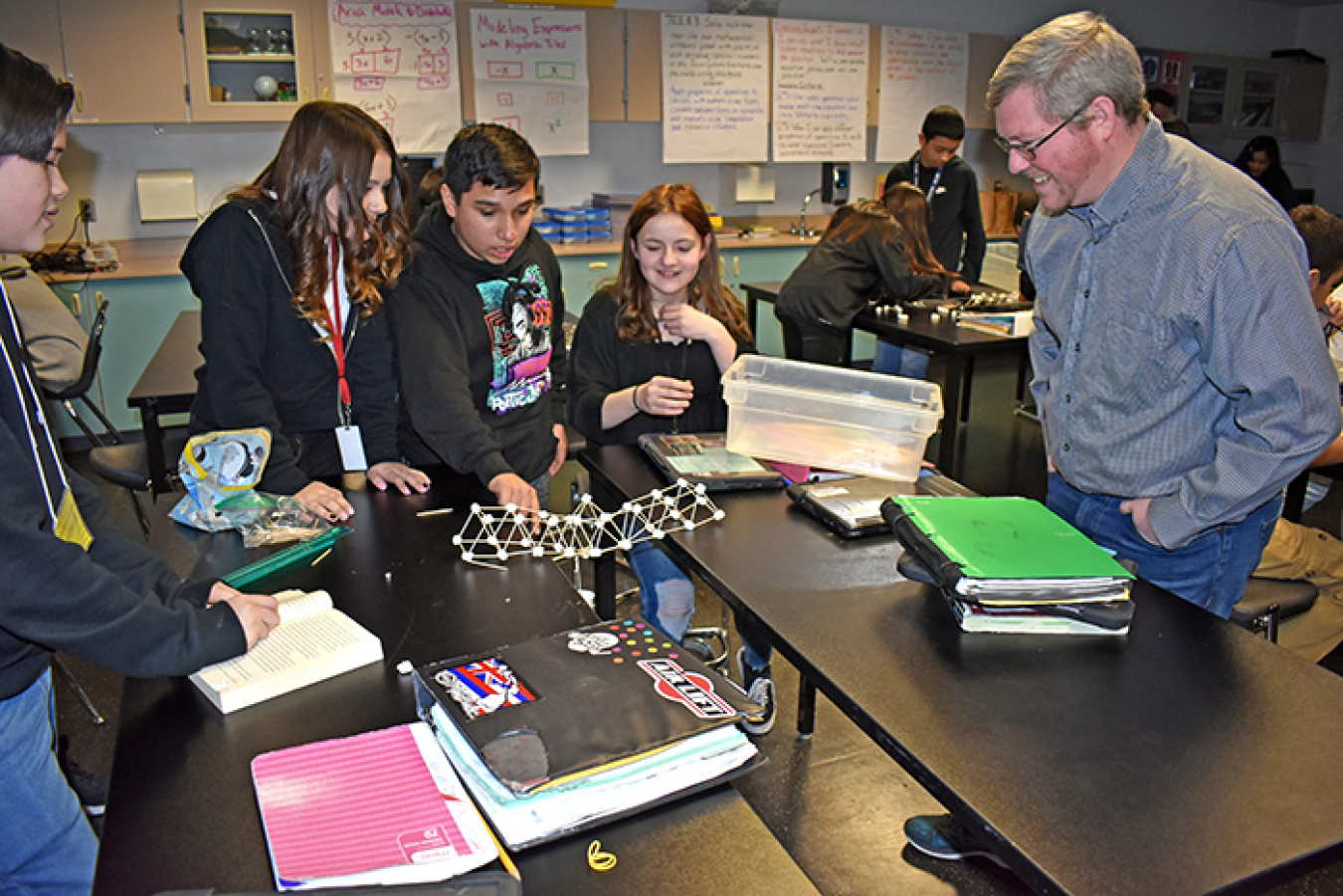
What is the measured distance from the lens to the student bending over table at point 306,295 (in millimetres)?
1635

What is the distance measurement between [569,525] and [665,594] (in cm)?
59

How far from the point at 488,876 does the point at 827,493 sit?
1007 millimetres

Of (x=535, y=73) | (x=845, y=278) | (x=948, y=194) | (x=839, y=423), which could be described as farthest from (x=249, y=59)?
(x=839, y=423)

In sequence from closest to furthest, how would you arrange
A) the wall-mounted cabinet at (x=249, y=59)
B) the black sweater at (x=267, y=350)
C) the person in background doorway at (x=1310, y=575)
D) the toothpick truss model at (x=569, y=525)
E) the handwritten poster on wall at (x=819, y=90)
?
1. the toothpick truss model at (x=569, y=525)
2. the black sweater at (x=267, y=350)
3. the person in background doorway at (x=1310, y=575)
4. the wall-mounted cabinet at (x=249, y=59)
5. the handwritten poster on wall at (x=819, y=90)

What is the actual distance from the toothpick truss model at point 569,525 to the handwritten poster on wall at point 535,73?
4.05m

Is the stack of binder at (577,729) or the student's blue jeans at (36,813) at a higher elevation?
the stack of binder at (577,729)

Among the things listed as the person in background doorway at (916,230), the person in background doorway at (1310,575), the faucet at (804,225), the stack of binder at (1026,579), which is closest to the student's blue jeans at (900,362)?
the person in background doorway at (916,230)

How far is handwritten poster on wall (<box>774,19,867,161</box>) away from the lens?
5.75 m

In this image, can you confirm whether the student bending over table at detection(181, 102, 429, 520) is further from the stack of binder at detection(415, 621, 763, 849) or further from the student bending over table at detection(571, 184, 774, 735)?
the stack of binder at detection(415, 621, 763, 849)

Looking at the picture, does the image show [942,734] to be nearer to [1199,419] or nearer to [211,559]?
[1199,419]

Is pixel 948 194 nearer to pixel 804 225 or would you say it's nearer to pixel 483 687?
pixel 804 225

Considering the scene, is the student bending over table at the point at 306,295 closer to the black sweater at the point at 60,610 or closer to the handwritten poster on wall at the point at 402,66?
the black sweater at the point at 60,610

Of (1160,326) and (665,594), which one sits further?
(665,594)

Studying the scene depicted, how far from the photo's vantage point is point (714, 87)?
562 centimetres
